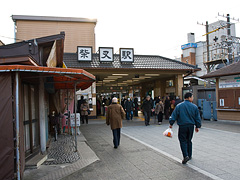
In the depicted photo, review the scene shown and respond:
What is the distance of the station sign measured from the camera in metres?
17.1

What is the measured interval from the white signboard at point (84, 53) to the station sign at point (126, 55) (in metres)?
2.31

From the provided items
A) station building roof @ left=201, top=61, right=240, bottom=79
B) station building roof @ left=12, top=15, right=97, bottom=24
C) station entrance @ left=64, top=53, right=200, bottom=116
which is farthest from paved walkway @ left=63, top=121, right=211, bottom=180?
station building roof @ left=12, top=15, right=97, bottom=24

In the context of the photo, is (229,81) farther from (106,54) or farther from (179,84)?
(106,54)

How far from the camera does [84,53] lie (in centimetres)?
1650

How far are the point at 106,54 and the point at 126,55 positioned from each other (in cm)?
156

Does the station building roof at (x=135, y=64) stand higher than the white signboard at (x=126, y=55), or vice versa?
the white signboard at (x=126, y=55)

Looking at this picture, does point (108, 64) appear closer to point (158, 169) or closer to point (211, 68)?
point (158, 169)

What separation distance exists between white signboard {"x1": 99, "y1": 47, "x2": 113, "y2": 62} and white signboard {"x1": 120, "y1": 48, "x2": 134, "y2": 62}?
33.3 inches

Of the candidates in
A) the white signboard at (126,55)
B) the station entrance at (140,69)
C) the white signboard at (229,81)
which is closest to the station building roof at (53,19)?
the station entrance at (140,69)

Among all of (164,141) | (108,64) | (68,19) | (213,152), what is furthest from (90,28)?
(213,152)

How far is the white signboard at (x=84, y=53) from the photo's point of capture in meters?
16.4

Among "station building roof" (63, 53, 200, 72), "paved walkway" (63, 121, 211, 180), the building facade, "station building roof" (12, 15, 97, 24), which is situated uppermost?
"station building roof" (12, 15, 97, 24)

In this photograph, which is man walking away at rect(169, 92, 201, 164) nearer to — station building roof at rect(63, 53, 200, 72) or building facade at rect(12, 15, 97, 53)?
station building roof at rect(63, 53, 200, 72)

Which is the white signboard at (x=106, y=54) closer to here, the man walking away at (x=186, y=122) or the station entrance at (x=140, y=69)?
the station entrance at (x=140, y=69)
